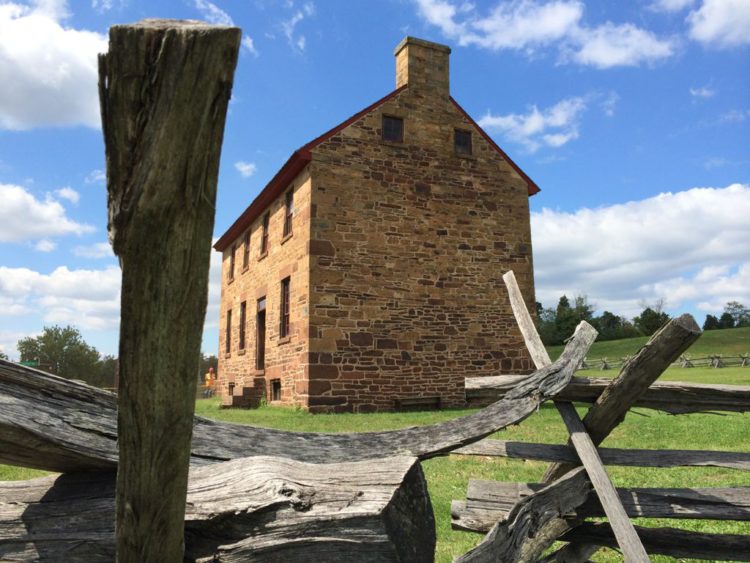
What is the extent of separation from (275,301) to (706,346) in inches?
1761

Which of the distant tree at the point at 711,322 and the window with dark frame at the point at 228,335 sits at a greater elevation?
the distant tree at the point at 711,322

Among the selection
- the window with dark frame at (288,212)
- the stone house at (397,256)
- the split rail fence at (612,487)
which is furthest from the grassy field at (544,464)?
the window with dark frame at (288,212)

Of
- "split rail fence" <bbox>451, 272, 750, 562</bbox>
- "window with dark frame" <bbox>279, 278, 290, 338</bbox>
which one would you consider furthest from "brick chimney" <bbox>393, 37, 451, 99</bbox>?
"split rail fence" <bbox>451, 272, 750, 562</bbox>

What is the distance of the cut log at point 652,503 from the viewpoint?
11.6 feet

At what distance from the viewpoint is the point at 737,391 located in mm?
3576

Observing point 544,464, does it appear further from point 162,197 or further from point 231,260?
point 231,260

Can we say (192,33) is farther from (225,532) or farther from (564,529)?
(564,529)

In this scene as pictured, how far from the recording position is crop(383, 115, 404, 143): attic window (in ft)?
48.5

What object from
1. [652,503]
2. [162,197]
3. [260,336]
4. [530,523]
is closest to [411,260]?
[260,336]

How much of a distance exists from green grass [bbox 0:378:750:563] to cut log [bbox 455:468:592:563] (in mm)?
634

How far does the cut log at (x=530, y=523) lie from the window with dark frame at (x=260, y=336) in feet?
49.9

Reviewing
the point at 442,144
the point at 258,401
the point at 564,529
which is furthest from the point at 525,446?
the point at 258,401

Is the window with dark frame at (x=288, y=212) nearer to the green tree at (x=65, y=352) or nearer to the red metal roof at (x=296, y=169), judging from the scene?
the red metal roof at (x=296, y=169)

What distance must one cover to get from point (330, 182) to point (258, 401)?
700 centimetres
